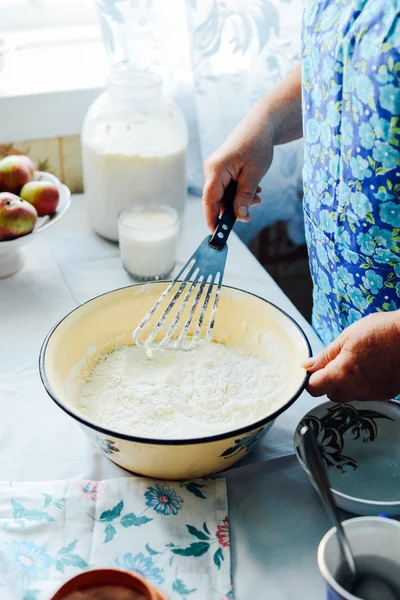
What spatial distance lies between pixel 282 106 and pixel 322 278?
28 cm

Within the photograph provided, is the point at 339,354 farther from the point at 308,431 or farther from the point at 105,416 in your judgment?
the point at 105,416

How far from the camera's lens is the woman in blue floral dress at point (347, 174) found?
0.74 metres

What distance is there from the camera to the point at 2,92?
139cm

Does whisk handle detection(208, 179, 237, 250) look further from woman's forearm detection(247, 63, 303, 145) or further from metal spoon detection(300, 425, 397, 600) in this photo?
metal spoon detection(300, 425, 397, 600)

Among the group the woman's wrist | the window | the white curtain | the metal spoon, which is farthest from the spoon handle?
the window

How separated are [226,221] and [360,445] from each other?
13.9 inches

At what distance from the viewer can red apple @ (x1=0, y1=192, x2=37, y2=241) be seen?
110 cm

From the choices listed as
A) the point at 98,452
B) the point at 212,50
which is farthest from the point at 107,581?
the point at 212,50

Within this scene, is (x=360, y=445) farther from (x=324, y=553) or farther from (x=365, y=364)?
(x=324, y=553)

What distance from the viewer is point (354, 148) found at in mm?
815

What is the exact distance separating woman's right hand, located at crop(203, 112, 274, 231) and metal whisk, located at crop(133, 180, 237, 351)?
0.08 feet

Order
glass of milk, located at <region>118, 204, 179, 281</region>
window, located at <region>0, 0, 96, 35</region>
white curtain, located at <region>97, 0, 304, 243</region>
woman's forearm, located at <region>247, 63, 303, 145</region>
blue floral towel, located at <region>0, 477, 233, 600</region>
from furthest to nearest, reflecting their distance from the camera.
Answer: window, located at <region>0, 0, 96, 35</region> → white curtain, located at <region>97, 0, 304, 243</region> → glass of milk, located at <region>118, 204, 179, 281</region> → woman's forearm, located at <region>247, 63, 303, 145</region> → blue floral towel, located at <region>0, 477, 233, 600</region>

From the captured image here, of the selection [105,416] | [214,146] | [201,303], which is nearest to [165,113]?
[214,146]

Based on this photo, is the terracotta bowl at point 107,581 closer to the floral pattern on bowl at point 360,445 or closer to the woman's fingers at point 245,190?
the floral pattern on bowl at point 360,445
